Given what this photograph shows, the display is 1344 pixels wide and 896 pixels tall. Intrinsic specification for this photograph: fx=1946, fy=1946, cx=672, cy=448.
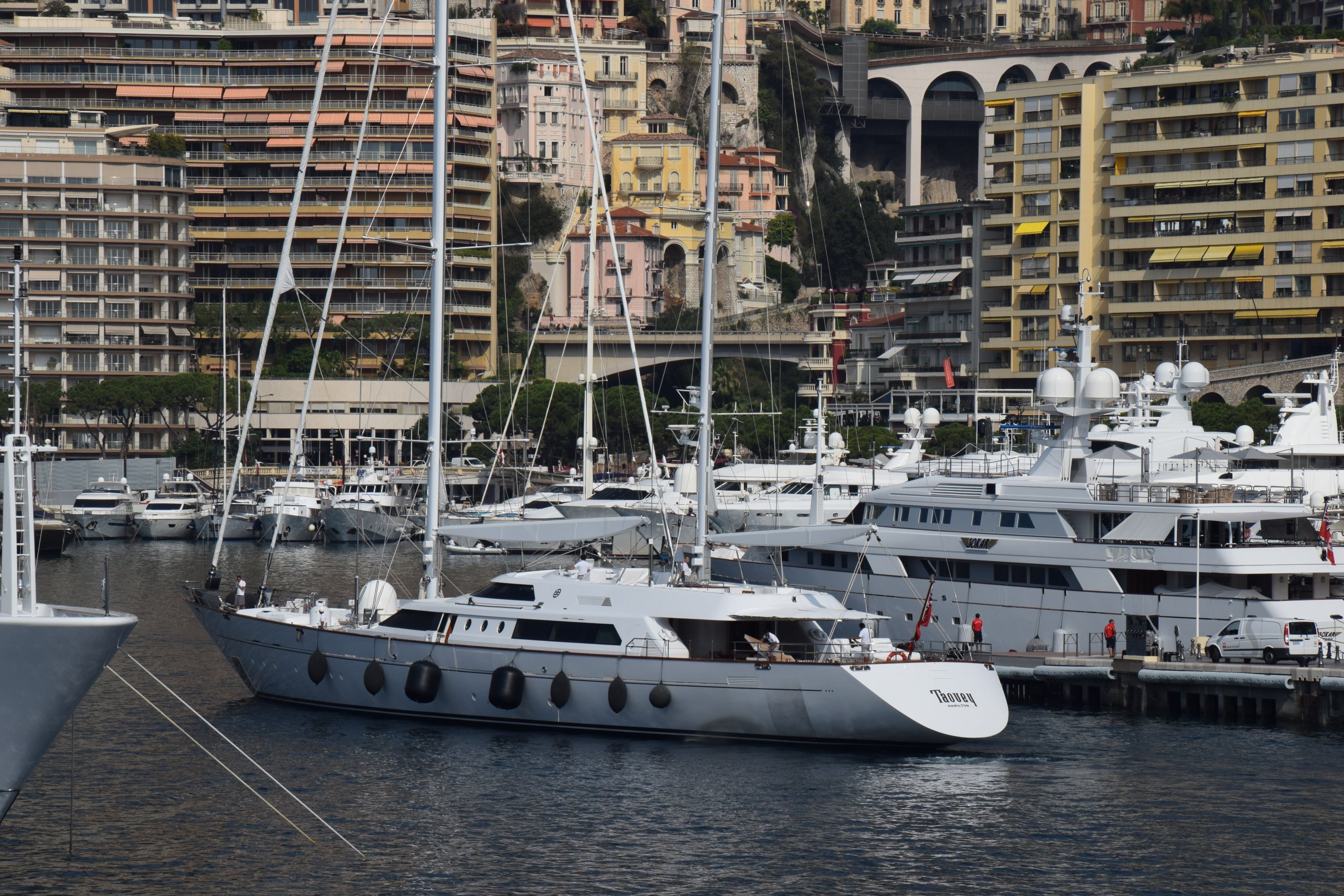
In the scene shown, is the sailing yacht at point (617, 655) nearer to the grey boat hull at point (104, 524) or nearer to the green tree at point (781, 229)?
the grey boat hull at point (104, 524)

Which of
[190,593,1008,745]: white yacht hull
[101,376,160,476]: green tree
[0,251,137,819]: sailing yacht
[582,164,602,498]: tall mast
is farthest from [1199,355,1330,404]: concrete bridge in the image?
[0,251,137,819]: sailing yacht

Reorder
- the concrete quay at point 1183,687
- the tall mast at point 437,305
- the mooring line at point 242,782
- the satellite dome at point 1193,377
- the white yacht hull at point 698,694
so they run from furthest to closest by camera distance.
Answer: the satellite dome at point 1193,377 → the concrete quay at point 1183,687 → the tall mast at point 437,305 → the white yacht hull at point 698,694 → the mooring line at point 242,782

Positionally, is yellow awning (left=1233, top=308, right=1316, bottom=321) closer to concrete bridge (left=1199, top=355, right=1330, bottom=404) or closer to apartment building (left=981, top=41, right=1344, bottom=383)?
apartment building (left=981, top=41, right=1344, bottom=383)

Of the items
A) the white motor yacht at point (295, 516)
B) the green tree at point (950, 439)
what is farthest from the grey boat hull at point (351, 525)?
the green tree at point (950, 439)

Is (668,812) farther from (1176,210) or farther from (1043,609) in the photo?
(1176,210)

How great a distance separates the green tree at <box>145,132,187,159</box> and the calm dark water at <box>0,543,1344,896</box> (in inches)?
4005

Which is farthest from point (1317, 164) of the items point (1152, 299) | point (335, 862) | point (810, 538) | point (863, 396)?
point (335, 862)

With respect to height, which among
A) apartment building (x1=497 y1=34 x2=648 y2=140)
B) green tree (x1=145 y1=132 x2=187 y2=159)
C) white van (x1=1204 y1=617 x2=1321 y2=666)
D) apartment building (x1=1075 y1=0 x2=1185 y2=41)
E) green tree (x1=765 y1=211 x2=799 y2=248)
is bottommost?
white van (x1=1204 y1=617 x2=1321 y2=666)

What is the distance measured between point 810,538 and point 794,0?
163026 mm

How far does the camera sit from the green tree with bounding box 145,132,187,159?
449 feet

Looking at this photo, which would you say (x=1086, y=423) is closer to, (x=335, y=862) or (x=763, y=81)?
(x=335, y=862)

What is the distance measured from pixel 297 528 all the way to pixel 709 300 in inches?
2355

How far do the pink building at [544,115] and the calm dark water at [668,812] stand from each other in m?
122

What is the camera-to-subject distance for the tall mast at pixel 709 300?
39.3 metres
